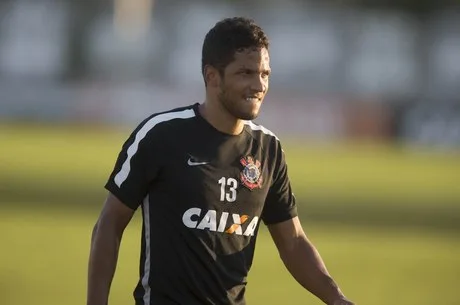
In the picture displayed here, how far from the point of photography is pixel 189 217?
4910 millimetres

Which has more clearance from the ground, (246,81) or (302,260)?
(246,81)

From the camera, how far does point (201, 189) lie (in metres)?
4.95

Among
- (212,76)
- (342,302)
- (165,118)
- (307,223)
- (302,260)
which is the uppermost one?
(212,76)

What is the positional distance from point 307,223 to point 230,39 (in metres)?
11.7

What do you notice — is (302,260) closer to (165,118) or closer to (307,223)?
(165,118)

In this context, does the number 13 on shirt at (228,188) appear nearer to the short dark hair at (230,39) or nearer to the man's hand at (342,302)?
the short dark hair at (230,39)

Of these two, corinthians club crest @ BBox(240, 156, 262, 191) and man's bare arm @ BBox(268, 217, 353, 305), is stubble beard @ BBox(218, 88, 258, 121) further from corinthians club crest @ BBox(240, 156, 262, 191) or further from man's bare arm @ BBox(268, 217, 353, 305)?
man's bare arm @ BBox(268, 217, 353, 305)

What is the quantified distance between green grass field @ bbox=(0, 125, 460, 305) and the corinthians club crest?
536 centimetres

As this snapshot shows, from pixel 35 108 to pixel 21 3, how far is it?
3333 millimetres

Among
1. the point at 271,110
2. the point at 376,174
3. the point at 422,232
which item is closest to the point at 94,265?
the point at 422,232

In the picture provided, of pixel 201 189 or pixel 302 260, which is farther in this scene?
pixel 302 260

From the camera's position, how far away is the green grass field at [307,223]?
11.6 metres

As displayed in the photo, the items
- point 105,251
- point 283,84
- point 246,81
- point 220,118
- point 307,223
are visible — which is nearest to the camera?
point 105,251

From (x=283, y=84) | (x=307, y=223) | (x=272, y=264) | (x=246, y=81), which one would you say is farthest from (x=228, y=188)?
(x=283, y=84)
